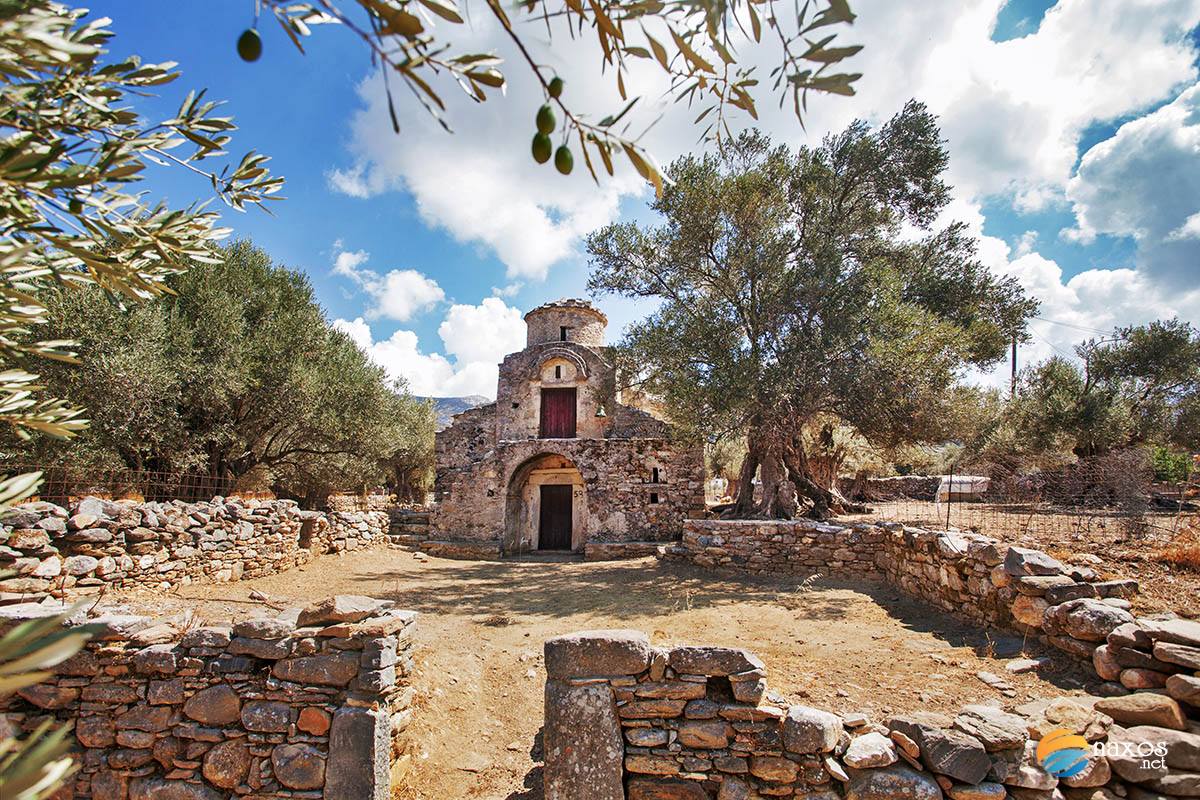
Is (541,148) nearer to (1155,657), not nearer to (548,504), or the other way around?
(1155,657)

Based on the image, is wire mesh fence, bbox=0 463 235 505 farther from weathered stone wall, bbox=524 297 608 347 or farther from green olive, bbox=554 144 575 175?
weathered stone wall, bbox=524 297 608 347

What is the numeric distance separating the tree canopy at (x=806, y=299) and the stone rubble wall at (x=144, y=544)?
8.63m

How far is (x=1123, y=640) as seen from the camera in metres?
4.33

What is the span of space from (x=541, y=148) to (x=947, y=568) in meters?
7.87

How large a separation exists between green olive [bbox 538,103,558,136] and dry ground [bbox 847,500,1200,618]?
6.78 metres

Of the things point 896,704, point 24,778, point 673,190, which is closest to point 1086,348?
point 673,190

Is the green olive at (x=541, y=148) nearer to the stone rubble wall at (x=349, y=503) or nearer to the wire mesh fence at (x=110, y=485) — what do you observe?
the wire mesh fence at (x=110, y=485)

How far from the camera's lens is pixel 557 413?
20688mm

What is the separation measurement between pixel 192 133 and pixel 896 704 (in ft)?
20.0

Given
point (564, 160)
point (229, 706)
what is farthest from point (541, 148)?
point (229, 706)

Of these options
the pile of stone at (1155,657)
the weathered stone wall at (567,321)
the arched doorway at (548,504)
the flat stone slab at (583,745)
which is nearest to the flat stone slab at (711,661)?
the flat stone slab at (583,745)

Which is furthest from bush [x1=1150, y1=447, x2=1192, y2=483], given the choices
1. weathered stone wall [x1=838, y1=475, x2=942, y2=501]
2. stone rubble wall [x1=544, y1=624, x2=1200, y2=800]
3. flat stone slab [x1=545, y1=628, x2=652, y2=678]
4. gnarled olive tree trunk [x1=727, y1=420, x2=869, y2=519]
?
flat stone slab [x1=545, y1=628, x2=652, y2=678]

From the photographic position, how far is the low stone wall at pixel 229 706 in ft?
14.0

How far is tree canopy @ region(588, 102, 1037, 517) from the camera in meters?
11.7
